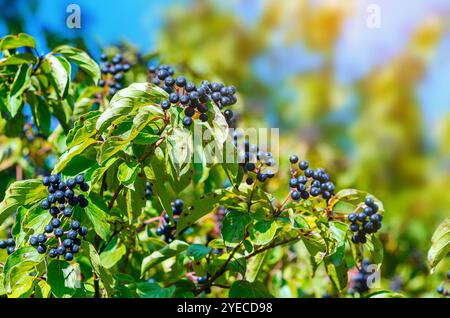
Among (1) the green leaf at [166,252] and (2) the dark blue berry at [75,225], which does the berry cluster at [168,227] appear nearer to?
(1) the green leaf at [166,252]

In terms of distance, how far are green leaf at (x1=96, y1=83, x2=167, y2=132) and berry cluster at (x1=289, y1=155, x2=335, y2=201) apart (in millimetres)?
395

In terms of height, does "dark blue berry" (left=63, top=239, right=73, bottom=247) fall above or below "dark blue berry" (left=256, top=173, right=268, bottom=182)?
below

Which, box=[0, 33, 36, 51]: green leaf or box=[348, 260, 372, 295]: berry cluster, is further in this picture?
box=[348, 260, 372, 295]: berry cluster

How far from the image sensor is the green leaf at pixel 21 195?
1765 millimetres

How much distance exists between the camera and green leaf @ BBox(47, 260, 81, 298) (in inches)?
67.8

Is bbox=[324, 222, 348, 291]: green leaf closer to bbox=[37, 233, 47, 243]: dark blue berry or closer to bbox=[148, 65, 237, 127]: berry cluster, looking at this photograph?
bbox=[148, 65, 237, 127]: berry cluster

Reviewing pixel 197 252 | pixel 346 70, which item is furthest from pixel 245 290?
pixel 346 70

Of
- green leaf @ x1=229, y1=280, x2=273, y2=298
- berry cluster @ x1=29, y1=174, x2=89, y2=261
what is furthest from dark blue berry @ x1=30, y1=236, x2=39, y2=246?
green leaf @ x1=229, y1=280, x2=273, y2=298

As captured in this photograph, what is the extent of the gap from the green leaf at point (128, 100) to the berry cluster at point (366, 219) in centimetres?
58

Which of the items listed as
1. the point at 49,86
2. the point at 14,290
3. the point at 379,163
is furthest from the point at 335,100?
the point at 14,290

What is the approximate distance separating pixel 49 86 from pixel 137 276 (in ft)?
2.19

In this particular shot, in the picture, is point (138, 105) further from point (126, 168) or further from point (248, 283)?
point (248, 283)

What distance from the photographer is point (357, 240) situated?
1.91m

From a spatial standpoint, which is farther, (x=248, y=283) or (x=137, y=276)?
(x=137, y=276)
